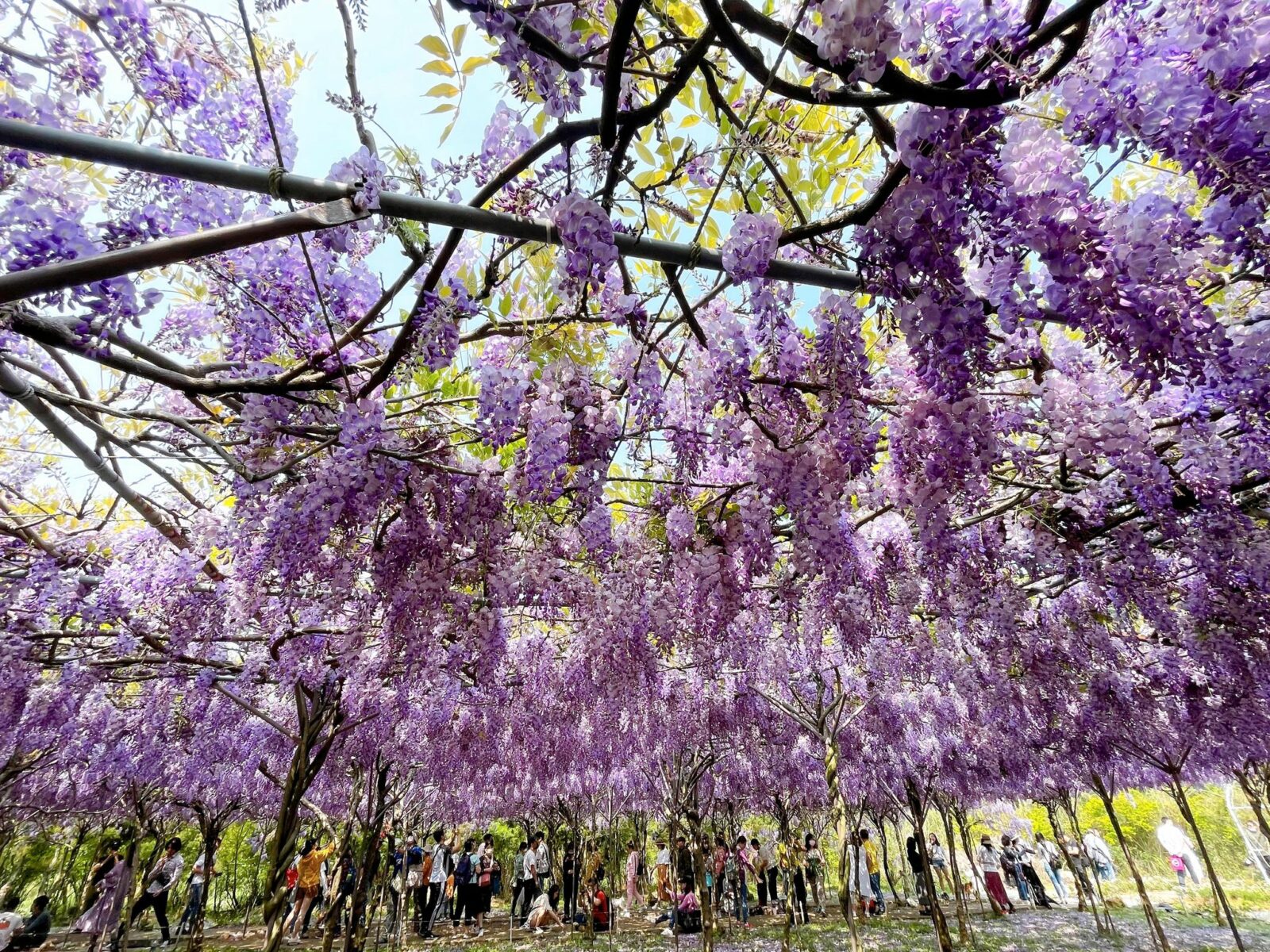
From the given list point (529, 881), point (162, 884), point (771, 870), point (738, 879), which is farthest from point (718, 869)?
point (162, 884)

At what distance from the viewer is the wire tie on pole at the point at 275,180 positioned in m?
1.66

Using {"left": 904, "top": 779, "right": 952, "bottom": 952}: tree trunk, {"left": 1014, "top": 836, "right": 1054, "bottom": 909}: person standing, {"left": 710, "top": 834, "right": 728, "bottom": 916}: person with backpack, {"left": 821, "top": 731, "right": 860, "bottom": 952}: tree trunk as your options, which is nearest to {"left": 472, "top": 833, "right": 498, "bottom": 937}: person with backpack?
{"left": 710, "top": 834, "right": 728, "bottom": 916}: person with backpack

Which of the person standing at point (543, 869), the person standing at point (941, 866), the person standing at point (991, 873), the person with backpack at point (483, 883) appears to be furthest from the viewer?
the person standing at point (941, 866)

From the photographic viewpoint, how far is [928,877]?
10.3 m

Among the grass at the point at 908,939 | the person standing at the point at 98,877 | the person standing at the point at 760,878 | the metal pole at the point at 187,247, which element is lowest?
the grass at the point at 908,939

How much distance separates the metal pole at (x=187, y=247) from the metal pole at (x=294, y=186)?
0.05 m

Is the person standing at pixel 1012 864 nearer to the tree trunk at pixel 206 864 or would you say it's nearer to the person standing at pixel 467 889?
the person standing at pixel 467 889

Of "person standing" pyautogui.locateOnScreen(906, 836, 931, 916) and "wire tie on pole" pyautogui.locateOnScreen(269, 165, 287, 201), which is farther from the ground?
→ "wire tie on pole" pyautogui.locateOnScreen(269, 165, 287, 201)

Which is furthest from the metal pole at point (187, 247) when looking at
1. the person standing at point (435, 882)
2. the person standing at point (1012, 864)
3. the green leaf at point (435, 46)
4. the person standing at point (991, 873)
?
the person standing at point (1012, 864)

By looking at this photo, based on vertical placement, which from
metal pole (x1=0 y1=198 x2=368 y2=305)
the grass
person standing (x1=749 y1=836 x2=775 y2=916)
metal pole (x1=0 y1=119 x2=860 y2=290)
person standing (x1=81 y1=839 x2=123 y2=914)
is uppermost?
metal pole (x1=0 y1=119 x2=860 y2=290)

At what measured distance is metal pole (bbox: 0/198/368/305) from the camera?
171 cm

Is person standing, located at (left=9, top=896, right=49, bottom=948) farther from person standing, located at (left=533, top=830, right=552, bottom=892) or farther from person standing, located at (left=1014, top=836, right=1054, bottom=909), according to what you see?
person standing, located at (left=1014, top=836, right=1054, bottom=909)

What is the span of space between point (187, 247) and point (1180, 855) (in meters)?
A: 31.9

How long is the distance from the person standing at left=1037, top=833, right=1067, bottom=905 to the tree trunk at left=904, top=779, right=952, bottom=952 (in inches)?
493
